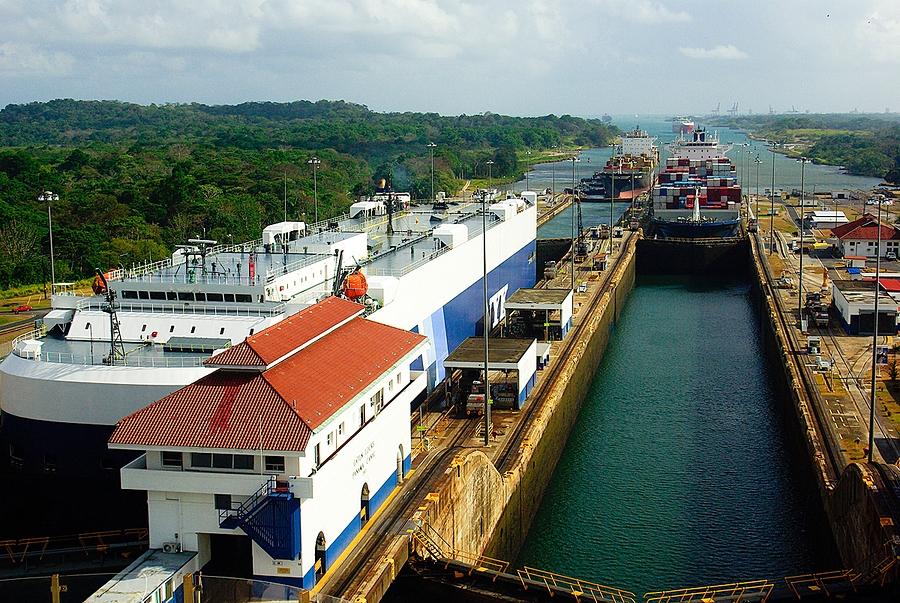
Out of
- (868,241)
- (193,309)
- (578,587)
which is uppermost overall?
(193,309)

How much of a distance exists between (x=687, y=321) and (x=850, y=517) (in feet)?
122

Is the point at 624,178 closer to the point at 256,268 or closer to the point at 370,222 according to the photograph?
the point at 370,222

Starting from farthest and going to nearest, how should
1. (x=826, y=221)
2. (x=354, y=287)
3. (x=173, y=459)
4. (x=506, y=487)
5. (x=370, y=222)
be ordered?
(x=826, y=221)
(x=370, y=222)
(x=354, y=287)
(x=506, y=487)
(x=173, y=459)

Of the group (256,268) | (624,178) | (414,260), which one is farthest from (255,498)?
(624,178)

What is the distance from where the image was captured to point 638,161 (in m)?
147

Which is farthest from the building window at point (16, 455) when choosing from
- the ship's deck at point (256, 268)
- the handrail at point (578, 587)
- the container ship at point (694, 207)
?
the container ship at point (694, 207)

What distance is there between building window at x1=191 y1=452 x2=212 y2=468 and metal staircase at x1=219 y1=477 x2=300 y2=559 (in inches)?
48.2

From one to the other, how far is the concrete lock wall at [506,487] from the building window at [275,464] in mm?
4432

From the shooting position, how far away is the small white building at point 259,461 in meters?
18.1

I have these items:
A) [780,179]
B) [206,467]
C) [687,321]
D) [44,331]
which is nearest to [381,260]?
[44,331]

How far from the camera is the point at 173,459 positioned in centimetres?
1875

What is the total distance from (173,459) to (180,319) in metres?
8.58

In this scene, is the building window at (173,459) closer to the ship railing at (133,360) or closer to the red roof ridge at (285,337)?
the red roof ridge at (285,337)

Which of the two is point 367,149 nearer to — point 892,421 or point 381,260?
point 381,260
